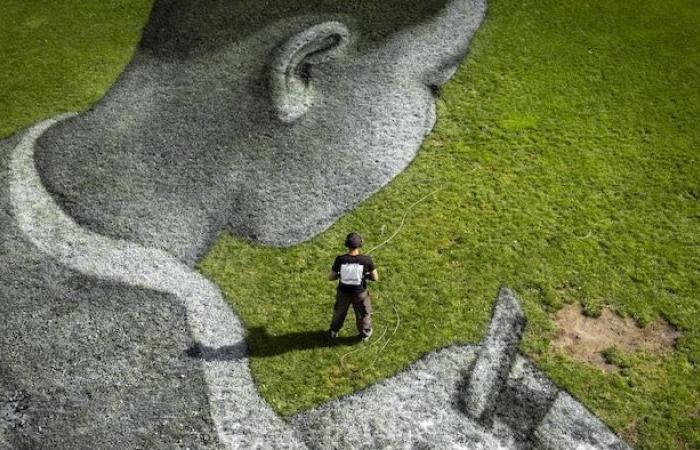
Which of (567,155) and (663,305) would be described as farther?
(567,155)

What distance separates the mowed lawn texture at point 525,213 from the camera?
14.4m

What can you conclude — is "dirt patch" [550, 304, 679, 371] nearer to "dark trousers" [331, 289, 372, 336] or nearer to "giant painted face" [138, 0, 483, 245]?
"dark trousers" [331, 289, 372, 336]

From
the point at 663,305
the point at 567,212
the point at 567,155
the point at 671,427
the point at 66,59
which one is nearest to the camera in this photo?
the point at 671,427

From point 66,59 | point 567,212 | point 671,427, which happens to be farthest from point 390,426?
point 66,59

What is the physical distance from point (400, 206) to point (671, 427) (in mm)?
8659

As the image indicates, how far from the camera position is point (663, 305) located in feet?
50.8

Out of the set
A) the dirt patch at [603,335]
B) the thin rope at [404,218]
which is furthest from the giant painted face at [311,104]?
the dirt patch at [603,335]

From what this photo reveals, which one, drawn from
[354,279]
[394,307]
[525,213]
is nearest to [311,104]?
[525,213]

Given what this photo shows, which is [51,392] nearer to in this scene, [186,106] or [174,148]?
[174,148]

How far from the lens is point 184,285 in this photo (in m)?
16.0

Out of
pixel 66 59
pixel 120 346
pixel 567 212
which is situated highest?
pixel 66 59

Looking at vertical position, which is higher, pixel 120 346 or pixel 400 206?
pixel 120 346

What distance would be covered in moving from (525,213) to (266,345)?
820 cm

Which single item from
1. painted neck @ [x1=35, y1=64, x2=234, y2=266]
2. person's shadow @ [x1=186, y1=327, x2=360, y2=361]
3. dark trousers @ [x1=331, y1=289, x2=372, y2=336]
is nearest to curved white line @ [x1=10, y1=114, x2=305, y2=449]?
person's shadow @ [x1=186, y1=327, x2=360, y2=361]
